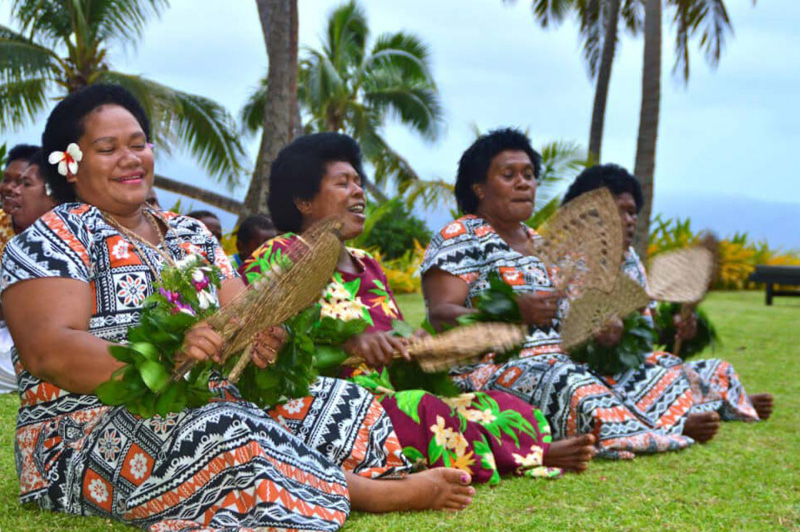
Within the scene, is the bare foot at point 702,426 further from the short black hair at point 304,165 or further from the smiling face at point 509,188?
the short black hair at point 304,165

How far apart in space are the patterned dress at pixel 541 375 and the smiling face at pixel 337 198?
1.60 ft

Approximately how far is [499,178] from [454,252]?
51 centimetres

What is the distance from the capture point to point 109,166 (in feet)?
9.79

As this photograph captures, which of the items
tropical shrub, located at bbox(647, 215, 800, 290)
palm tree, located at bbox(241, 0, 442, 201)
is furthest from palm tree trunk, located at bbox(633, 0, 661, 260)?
palm tree, located at bbox(241, 0, 442, 201)

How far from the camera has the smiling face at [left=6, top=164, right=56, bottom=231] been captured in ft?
17.1

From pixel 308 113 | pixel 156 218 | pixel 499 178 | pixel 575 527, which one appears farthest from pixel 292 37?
pixel 308 113

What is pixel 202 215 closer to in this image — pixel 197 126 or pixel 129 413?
pixel 129 413

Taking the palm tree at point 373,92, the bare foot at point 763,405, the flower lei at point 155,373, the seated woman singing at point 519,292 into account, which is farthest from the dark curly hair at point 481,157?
the palm tree at point 373,92

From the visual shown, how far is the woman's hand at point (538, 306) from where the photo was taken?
144 inches

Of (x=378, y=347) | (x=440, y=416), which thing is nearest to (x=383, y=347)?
(x=378, y=347)

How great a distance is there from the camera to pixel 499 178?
15.1 ft

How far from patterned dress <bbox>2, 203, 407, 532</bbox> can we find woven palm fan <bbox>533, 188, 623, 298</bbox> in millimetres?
Answer: 1413

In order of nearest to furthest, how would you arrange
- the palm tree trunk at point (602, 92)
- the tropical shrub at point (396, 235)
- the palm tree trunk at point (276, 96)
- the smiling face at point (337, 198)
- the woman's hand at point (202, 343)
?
the woman's hand at point (202, 343)
the smiling face at point (337, 198)
the palm tree trunk at point (276, 96)
the tropical shrub at point (396, 235)
the palm tree trunk at point (602, 92)

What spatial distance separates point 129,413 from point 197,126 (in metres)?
15.6
